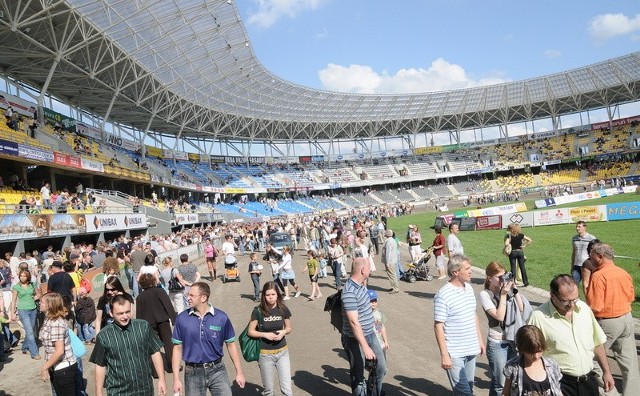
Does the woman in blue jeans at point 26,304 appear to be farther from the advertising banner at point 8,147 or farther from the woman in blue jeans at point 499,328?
the advertising banner at point 8,147

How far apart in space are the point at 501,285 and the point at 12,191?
24810mm

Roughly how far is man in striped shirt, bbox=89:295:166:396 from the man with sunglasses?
345 centimetres

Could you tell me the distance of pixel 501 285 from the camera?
4633 millimetres

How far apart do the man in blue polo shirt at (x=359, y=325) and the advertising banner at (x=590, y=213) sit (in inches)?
1025

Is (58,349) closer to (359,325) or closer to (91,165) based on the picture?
(359,325)

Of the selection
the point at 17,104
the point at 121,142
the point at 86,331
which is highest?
the point at 17,104

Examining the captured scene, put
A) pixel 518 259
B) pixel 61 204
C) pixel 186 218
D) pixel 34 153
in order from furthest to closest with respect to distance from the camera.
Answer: pixel 186 218, pixel 34 153, pixel 61 204, pixel 518 259

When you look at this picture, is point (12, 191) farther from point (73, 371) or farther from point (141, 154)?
point (141, 154)

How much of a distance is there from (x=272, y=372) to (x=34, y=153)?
80.1 ft

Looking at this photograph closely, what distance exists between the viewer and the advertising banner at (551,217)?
88.0 ft

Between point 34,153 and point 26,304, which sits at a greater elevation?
point 34,153

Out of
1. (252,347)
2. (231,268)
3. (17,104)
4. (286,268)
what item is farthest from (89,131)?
(252,347)

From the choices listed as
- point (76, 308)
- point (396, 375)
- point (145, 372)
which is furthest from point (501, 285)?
point (76, 308)

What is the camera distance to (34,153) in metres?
23.6
